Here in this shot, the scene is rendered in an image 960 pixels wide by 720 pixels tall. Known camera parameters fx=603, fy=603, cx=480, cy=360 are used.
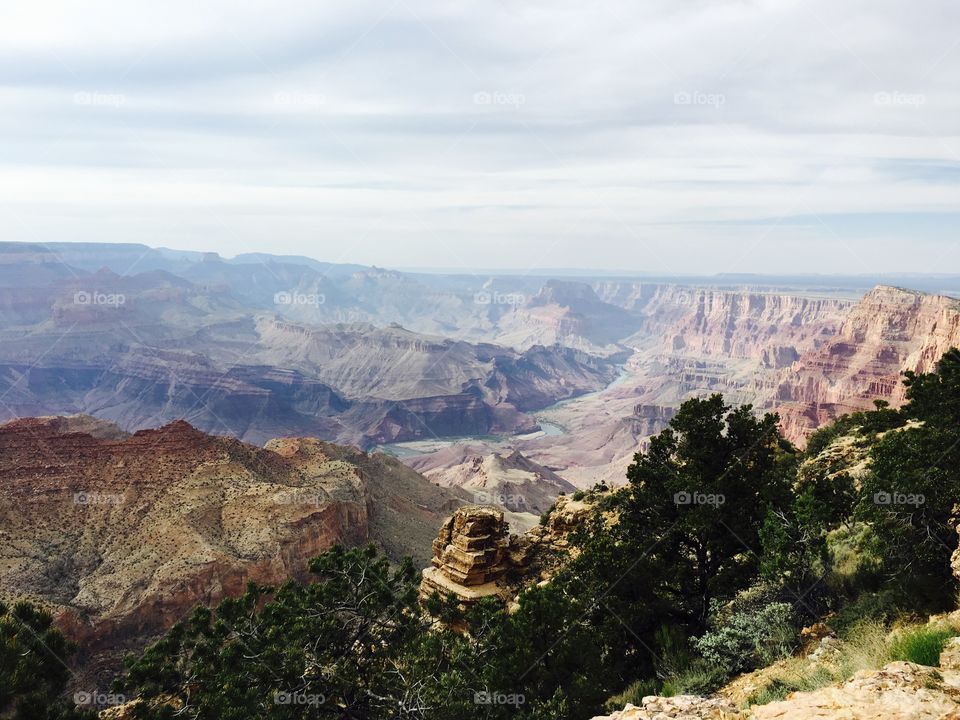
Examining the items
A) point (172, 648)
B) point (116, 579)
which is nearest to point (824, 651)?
point (172, 648)

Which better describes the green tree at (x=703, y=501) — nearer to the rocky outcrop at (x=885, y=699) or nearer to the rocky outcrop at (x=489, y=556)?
the rocky outcrop at (x=489, y=556)

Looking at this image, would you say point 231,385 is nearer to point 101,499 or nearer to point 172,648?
point 101,499

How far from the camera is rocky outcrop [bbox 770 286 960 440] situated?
96.4 m

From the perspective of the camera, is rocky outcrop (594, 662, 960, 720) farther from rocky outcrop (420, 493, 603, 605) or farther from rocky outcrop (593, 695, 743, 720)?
rocky outcrop (420, 493, 603, 605)

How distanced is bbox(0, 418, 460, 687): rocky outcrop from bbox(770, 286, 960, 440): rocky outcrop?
7167 centimetres

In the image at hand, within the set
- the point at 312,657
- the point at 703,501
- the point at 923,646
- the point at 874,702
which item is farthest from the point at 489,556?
the point at 874,702

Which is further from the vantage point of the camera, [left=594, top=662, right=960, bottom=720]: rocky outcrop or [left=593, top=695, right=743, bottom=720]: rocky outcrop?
[left=593, top=695, right=743, bottom=720]: rocky outcrop

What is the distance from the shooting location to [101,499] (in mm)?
46125

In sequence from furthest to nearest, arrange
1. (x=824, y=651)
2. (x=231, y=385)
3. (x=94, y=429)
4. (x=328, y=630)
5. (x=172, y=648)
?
(x=231, y=385), (x=94, y=429), (x=172, y=648), (x=328, y=630), (x=824, y=651)

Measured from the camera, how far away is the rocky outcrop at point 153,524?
38125 millimetres

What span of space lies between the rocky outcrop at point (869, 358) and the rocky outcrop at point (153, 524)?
71669 millimetres

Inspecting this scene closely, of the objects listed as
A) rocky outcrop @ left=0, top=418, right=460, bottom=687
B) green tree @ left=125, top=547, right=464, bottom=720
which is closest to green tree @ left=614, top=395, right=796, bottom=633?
green tree @ left=125, top=547, right=464, bottom=720

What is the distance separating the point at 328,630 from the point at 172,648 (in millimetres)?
5469

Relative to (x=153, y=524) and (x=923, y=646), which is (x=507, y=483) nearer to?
(x=153, y=524)
